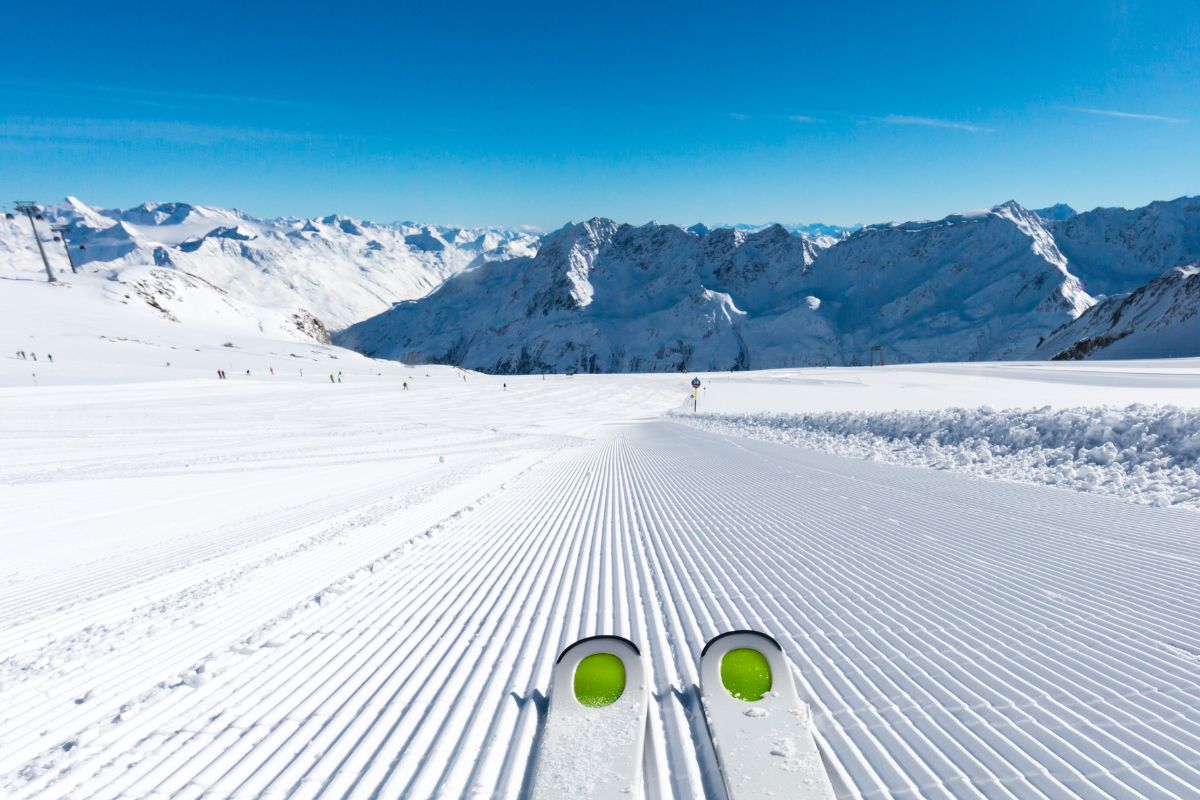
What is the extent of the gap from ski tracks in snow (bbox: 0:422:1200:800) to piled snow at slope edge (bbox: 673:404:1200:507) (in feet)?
8.22

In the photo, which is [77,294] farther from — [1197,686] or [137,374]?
[1197,686]

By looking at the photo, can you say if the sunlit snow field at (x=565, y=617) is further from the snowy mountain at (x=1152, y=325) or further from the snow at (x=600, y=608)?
the snowy mountain at (x=1152, y=325)

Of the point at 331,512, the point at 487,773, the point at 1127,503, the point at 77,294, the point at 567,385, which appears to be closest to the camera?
the point at 487,773

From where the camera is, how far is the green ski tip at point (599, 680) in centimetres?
366

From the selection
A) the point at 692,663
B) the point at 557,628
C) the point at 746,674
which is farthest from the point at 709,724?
the point at 557,628

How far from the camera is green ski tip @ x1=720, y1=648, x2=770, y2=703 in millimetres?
3645

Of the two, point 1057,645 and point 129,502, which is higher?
point 1057,645

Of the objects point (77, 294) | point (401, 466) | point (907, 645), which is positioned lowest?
point (401, 466)

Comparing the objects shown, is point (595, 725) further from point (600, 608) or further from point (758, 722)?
point (600, 608)

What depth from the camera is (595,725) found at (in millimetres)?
3420

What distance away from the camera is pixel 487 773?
10.2 ft

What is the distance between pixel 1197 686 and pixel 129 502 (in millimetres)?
15551

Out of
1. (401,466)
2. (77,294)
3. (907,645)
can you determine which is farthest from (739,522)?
(77,294)

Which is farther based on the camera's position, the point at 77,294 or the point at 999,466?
the point at 77,294
